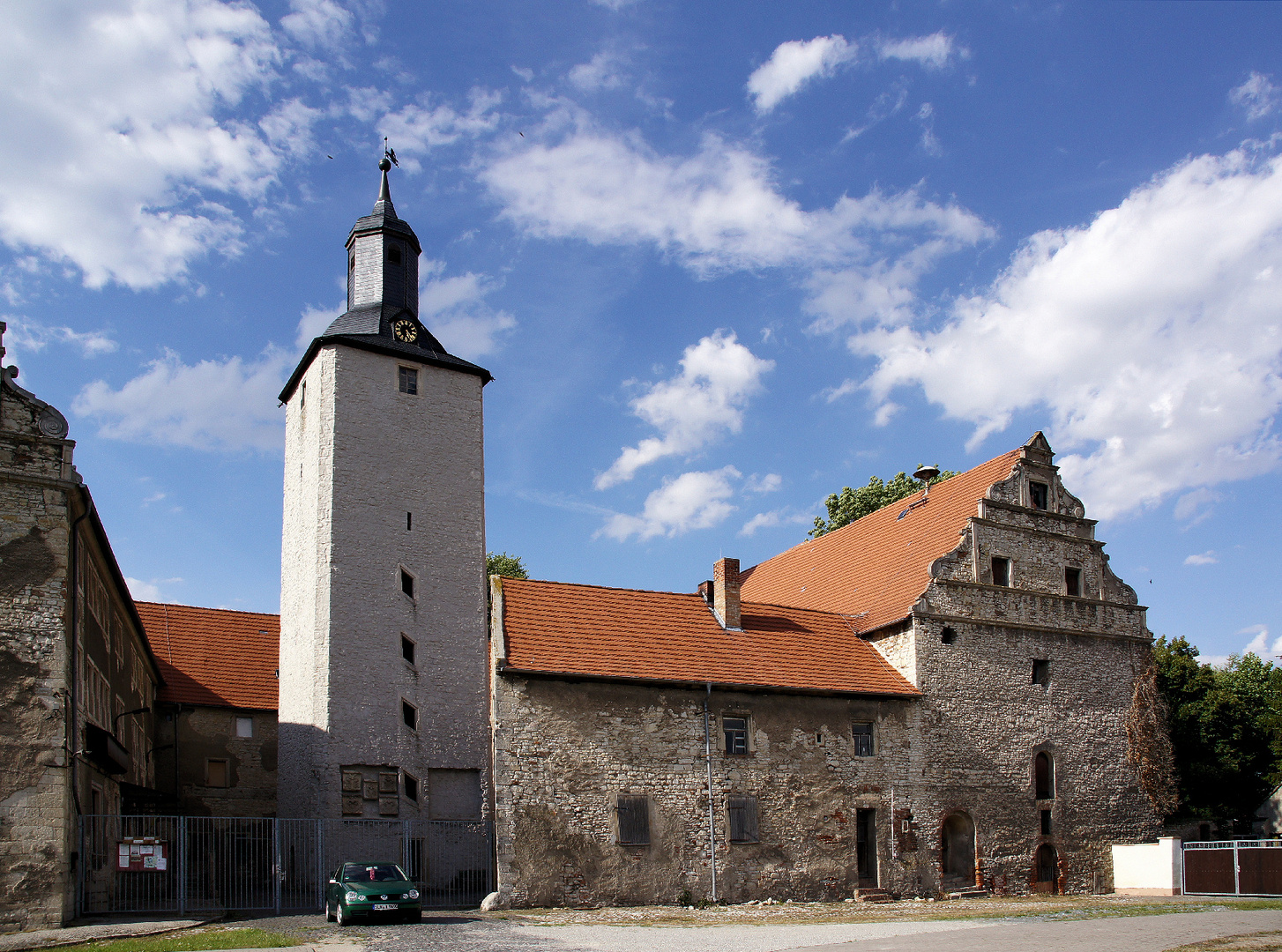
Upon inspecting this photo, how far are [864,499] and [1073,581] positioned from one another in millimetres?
13926

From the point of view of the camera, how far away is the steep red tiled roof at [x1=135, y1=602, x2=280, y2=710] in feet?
101

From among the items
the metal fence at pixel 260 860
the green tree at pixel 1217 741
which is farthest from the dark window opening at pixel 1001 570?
the metal fence at pixel 260 860

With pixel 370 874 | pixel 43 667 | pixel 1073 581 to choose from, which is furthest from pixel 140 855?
pixel 1073 581

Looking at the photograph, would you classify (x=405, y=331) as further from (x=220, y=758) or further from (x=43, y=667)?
(x=43, y=667)

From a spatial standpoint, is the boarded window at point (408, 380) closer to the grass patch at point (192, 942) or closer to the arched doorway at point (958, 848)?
the grass patch at point (192, 942)

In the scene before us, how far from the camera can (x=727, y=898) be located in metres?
22.5

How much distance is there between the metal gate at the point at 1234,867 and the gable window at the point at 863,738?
802 cm

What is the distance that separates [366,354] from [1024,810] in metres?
20.3

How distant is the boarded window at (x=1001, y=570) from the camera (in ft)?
93.7

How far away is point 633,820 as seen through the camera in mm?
22188

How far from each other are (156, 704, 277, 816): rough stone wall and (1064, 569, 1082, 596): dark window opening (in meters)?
22.6

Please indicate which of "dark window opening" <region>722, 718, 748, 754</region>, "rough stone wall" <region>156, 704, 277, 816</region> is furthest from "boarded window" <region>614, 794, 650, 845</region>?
"rough stone wall" <region>156, 704, 277, 816</region>

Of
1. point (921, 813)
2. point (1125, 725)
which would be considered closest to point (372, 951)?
point (921, 813)

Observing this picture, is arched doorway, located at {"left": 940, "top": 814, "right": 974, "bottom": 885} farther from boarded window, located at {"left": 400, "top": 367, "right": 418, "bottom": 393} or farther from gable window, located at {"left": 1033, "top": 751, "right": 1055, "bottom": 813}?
boarded window, located at {"left": 400, "top": 367, "right": 418, "bottom": 393}
